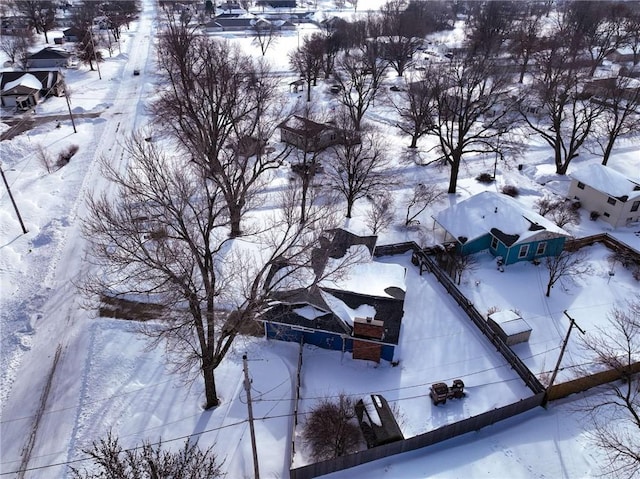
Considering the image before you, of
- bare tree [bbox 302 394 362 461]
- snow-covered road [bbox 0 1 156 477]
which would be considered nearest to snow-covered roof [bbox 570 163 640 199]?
bare tree [bbox 302 394 362 461]

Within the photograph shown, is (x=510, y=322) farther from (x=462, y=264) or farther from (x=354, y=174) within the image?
(x=354, y=174)

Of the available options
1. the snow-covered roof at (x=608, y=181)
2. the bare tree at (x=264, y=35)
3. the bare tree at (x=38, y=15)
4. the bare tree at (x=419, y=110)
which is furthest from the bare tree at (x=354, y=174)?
the bare tree at (x=38, y=15)

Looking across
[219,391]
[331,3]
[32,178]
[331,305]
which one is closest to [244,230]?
[331,305]

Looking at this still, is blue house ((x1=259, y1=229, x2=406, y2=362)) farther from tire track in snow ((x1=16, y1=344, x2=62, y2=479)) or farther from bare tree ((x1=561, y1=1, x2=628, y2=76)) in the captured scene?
bare tree ((x1=561, y1=1, x2=628, y2=76))

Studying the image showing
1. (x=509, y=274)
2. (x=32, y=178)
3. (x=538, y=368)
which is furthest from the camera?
(x=32, y=178)

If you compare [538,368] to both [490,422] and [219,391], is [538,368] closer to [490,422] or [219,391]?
[490,422]

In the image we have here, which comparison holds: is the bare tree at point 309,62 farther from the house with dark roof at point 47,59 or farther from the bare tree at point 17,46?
the bare tree at point 17,46
